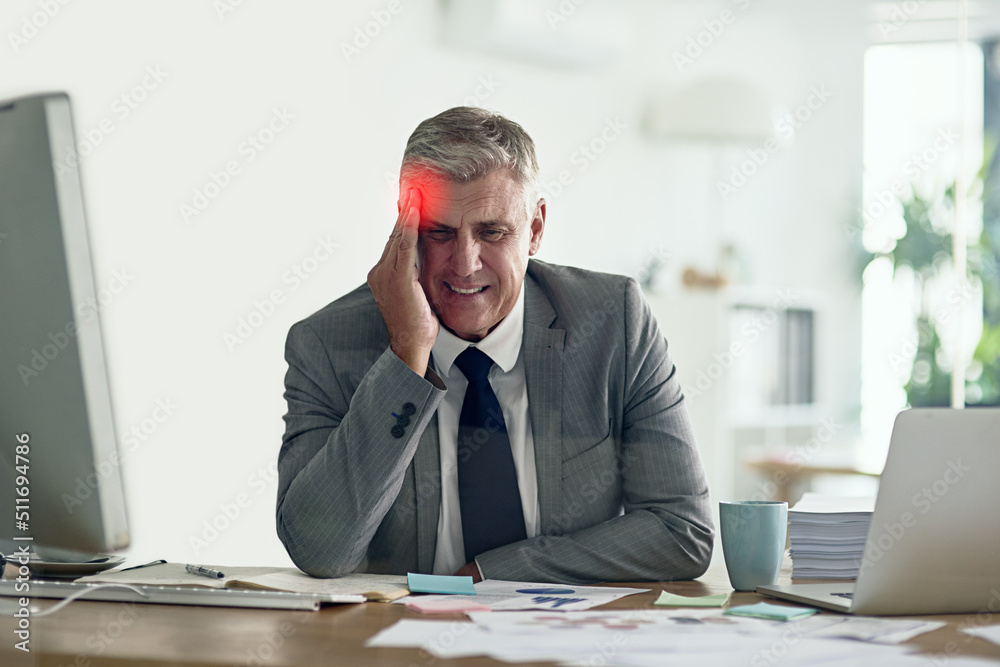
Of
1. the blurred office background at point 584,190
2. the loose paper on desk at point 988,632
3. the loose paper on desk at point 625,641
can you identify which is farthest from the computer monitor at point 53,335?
the loose paper on desk at point 988,632

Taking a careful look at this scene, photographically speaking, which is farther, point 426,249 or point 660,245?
point 660,245

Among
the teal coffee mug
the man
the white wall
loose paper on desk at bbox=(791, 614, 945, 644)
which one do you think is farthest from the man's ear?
the white wall

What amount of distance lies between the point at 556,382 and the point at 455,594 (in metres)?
0.48

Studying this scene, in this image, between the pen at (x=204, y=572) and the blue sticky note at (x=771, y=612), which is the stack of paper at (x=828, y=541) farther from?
the pen at (x=204, y=572)

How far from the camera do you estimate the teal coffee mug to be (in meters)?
1.14

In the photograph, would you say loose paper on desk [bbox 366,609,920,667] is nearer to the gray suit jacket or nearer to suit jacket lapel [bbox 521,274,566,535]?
the gray suit jacket

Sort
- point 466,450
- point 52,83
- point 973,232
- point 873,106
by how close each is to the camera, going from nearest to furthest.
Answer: point 466,450, point 52,83, point 973,232, point 873,106

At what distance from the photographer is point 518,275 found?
4.88ft

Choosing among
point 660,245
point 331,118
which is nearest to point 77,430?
point 331,118

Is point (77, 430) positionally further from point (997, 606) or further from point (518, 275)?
point (997, 606)

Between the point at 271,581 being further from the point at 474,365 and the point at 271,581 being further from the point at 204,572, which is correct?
the point at 474,365

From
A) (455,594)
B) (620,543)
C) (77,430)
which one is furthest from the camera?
(620,543)

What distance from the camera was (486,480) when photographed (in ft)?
4.70

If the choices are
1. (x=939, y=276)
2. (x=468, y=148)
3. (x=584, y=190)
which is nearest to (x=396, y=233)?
(x=468, y=148)
